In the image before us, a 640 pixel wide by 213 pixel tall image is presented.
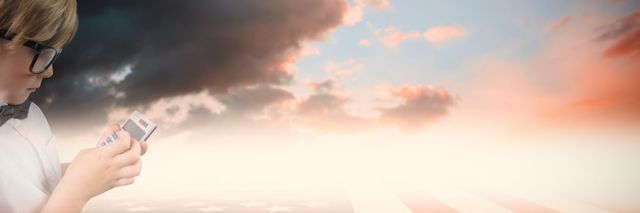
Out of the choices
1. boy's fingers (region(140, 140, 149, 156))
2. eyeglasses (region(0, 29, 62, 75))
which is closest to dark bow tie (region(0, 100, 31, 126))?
eyeglasses (region(0, 29, 62, 75))

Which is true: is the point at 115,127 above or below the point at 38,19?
below

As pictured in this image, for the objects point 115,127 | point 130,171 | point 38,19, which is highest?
point 38,19

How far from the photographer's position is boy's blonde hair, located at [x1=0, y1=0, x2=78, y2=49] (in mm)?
1275

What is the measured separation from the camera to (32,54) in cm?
134

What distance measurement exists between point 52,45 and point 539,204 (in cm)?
601

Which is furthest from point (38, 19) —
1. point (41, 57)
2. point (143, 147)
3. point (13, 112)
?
point (143, 147)

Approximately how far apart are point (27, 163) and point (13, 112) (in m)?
0.14

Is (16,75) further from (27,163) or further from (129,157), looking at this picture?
Answer: (129,157)

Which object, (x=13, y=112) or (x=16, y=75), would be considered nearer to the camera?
(x=16, y=75)

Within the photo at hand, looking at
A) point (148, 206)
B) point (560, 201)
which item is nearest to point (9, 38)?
point (148, 206)

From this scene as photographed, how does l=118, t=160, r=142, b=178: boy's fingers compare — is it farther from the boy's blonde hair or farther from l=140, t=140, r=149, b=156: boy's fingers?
the boy's blonde hair

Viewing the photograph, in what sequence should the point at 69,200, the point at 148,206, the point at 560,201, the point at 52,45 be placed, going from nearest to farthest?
the point at 69,200
the point at 52,45
the point at 148,206
the point at 560,201

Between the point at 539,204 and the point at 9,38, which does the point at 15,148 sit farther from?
the point at 539,204

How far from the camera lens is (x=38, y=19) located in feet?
4.29
